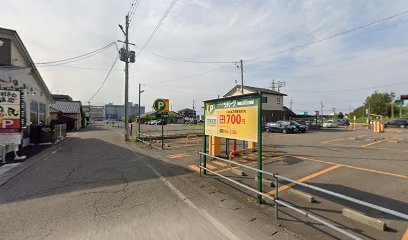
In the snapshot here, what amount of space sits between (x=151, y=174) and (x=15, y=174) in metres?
4.47

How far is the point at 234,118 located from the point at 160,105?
8763mm

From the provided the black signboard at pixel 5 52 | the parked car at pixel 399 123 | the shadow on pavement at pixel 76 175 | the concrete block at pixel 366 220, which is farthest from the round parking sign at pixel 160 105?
the parked car at pixel 399 123

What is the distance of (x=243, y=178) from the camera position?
230 inches

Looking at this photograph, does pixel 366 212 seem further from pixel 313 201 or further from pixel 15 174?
pixel 15 174

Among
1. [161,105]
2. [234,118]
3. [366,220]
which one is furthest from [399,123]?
[234,118]

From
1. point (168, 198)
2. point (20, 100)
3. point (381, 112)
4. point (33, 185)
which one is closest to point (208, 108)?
point (168, 198)

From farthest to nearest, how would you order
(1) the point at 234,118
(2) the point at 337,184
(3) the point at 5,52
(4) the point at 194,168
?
(3) the point at 5,52 → (4) the point at 194,168 → (2) the point at 337,184 → (1) the point at 234,118

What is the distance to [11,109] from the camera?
27.3ft

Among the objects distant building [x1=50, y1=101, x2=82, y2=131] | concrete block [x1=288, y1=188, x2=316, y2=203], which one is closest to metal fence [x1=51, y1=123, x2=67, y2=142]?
distant building [x1=50, y1=101, x2=82, y2=131]

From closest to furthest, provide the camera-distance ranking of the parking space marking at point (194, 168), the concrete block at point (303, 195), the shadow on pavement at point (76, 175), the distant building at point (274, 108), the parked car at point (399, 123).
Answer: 1. the concrete block at point (303, 195)
2. the shadow on pavement at point (76, 175)
3. the parking space marking at point (194, 168)
4. the parked car at point (399, 123)
5. the distant building at point (274, 108)

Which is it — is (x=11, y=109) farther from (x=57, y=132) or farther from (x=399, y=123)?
(x=399, y=123)

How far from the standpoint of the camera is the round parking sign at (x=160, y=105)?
12734 mm

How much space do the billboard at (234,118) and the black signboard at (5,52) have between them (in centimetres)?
1326

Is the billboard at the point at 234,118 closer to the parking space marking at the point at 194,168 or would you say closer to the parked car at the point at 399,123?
the parking space marking at the point at 194,168
